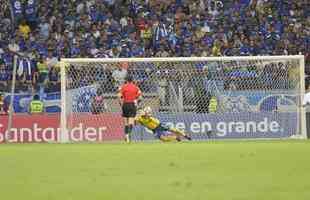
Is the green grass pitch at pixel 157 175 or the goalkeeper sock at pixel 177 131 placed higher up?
the green grass pitch at pixel 157 175

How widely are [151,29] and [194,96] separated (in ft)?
28.6

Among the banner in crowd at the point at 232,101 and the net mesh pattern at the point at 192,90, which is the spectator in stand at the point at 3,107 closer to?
the banner in crowd at the point at 232,101

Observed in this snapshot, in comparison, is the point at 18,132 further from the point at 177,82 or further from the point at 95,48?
the point at 95,48

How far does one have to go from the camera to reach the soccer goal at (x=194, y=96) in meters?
26.9

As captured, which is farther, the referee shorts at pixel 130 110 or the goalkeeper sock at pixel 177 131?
the goalkeeper sock at pixel 177 131

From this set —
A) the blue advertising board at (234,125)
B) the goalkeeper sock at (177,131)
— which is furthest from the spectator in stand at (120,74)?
the goalkeeper sock at (177,131)

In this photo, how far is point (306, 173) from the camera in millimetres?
11680

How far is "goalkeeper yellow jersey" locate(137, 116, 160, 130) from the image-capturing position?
2631 cm

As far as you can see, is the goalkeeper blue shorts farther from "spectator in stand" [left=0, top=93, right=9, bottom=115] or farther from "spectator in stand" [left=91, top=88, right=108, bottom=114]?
"spectator in stand" [left=0, top=93, right=9, bottom=115]

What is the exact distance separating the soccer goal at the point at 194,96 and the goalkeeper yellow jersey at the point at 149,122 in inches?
18.4

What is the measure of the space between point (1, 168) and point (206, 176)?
12.1ft

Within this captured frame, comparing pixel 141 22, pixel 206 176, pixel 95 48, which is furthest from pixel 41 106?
pixel 206 176

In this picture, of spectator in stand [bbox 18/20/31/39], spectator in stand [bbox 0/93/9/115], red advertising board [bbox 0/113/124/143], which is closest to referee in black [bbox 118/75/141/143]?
red advertising board [bbox 0/113/124/143]

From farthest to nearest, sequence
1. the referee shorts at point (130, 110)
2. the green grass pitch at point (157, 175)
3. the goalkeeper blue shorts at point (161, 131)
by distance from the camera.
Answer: the goalkeeper blue shorts at point (161, 131) → the referee shorts at point (130, 110) → the green grass pitch at point (157, 175)
